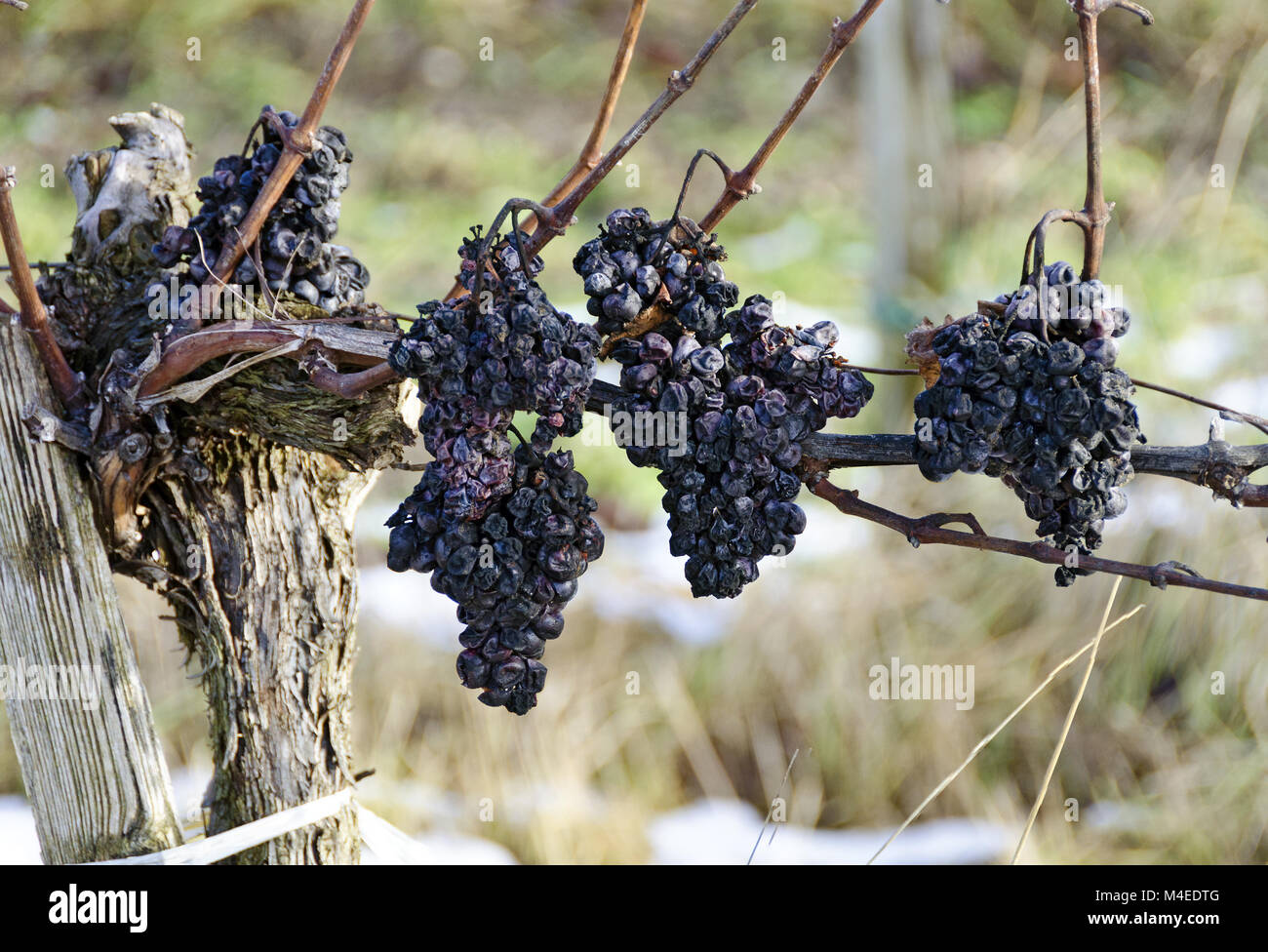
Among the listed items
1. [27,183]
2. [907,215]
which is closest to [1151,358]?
[907,215]

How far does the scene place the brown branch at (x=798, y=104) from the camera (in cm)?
53

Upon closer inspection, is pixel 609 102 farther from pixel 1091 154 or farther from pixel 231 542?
pixel 231 542

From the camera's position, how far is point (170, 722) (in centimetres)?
208

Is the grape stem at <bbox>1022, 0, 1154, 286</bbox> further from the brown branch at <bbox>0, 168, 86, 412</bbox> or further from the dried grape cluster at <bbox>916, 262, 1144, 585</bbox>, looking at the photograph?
the brown branch at <bbox>0, 168, 86, 412</bbox>

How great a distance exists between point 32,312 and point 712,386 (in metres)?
0.46

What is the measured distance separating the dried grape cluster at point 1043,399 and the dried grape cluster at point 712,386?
0.06 meters

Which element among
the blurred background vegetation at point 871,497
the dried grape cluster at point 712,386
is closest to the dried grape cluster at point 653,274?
the dried grape cluster at point 712,386

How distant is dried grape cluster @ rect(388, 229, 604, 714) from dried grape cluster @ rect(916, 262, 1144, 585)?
18cm

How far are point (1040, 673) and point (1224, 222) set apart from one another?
124 centimetres

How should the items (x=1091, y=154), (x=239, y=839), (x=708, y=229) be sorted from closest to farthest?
(x=1091, y=154) → (x=708, y=229) → (x=239, y=839)

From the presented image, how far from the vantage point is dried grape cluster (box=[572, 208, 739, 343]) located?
543 millimetres

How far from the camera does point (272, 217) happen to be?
0.69m

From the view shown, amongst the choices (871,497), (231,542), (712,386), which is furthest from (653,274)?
(871,497)
